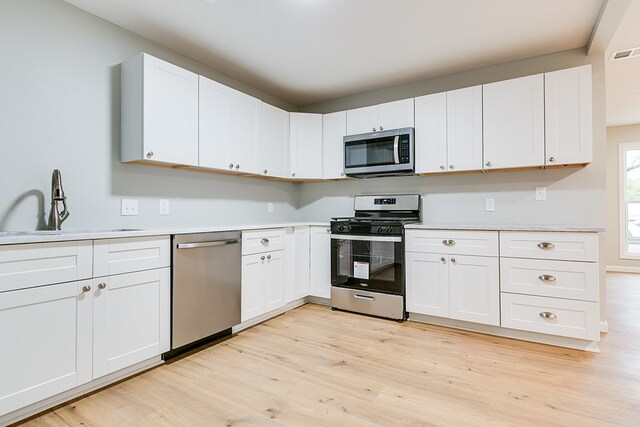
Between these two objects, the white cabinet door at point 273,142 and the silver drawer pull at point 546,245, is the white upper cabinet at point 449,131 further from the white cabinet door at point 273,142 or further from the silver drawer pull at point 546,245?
the white cabinet door at point 273,142

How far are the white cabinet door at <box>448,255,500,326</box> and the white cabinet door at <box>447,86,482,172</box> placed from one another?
854 mm

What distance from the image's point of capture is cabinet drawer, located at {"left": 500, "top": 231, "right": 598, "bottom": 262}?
236 centimetres

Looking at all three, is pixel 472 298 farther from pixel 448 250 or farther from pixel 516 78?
pixel 516 78

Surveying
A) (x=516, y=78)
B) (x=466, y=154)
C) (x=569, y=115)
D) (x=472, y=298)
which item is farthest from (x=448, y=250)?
(x=516, y=78)

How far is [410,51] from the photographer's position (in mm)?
2854

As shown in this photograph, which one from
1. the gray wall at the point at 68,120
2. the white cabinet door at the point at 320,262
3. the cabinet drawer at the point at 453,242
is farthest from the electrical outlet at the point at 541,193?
the gray wall at the point at 68,120

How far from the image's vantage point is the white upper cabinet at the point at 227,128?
8.97 feet

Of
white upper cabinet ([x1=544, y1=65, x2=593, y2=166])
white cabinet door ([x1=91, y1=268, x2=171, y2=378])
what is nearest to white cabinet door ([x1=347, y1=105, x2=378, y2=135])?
white upper cabinet ([x1=544, y1=65, x2=593, y2=166])

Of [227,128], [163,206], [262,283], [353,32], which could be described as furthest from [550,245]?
[163,206]

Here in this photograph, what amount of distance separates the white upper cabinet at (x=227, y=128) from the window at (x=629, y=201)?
6123 millimetres

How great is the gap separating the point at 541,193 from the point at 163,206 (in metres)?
3.25

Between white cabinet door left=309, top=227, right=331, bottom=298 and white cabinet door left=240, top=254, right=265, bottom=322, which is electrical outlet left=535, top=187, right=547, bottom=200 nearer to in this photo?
white cabinet door left=309, top=227, right=331, bottom=298

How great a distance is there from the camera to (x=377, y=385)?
1926 millimetres

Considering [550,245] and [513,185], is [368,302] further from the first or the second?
[513,185]
